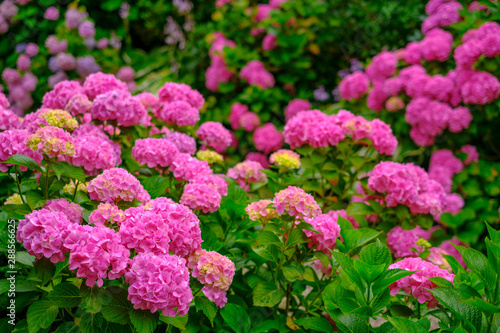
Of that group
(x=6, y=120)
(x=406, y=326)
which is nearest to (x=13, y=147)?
(x=6, y=120)

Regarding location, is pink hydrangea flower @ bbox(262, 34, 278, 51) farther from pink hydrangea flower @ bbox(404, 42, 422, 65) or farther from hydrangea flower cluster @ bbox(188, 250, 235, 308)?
hydrangea flower cluster @ bbox(188, 250, 235, 308)

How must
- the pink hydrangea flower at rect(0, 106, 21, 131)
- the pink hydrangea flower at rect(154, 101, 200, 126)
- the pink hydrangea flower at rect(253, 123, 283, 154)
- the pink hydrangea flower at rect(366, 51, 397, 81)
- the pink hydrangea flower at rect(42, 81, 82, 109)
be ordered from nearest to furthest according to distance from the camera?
the pink hydrangea flower at rect(0, 106, 21, 131) < the pink hydrangea flower at rect(42, 81, 82, 109) < the pink hydrangea flower at rect(154, 101, 200, 126) < the pink hydrangea flower at rect(366, 51, 397, 81) < the pink hydrangea flower at rect(253, 123, 283, 154)

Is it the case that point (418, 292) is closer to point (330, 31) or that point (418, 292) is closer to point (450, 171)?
point (450, 171)

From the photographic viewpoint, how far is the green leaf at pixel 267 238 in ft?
4.99

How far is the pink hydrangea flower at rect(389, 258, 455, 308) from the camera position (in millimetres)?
1372

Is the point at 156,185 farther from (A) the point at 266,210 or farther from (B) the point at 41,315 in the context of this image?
(B) the point at 41,315

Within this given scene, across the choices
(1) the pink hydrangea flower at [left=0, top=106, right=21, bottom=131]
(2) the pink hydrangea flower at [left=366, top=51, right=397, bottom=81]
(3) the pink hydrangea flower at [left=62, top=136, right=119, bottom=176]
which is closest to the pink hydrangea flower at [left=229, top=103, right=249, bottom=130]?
(2) the pink hydrangea flower at [left=366, top=51, right=397, bottom=81]

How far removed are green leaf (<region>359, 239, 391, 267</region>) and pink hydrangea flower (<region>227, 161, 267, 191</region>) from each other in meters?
0.95

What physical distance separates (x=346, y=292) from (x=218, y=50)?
11.4 feet

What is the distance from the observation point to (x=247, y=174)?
219 centimetres

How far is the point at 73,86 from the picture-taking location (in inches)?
83.6

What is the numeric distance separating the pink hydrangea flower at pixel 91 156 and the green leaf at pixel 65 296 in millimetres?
463

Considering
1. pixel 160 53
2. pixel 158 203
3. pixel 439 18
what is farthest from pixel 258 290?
pixel 160 53

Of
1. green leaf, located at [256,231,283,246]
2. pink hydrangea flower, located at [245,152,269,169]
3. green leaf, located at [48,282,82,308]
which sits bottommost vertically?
pink hydrangea flower, located at [245,152,269,169]
